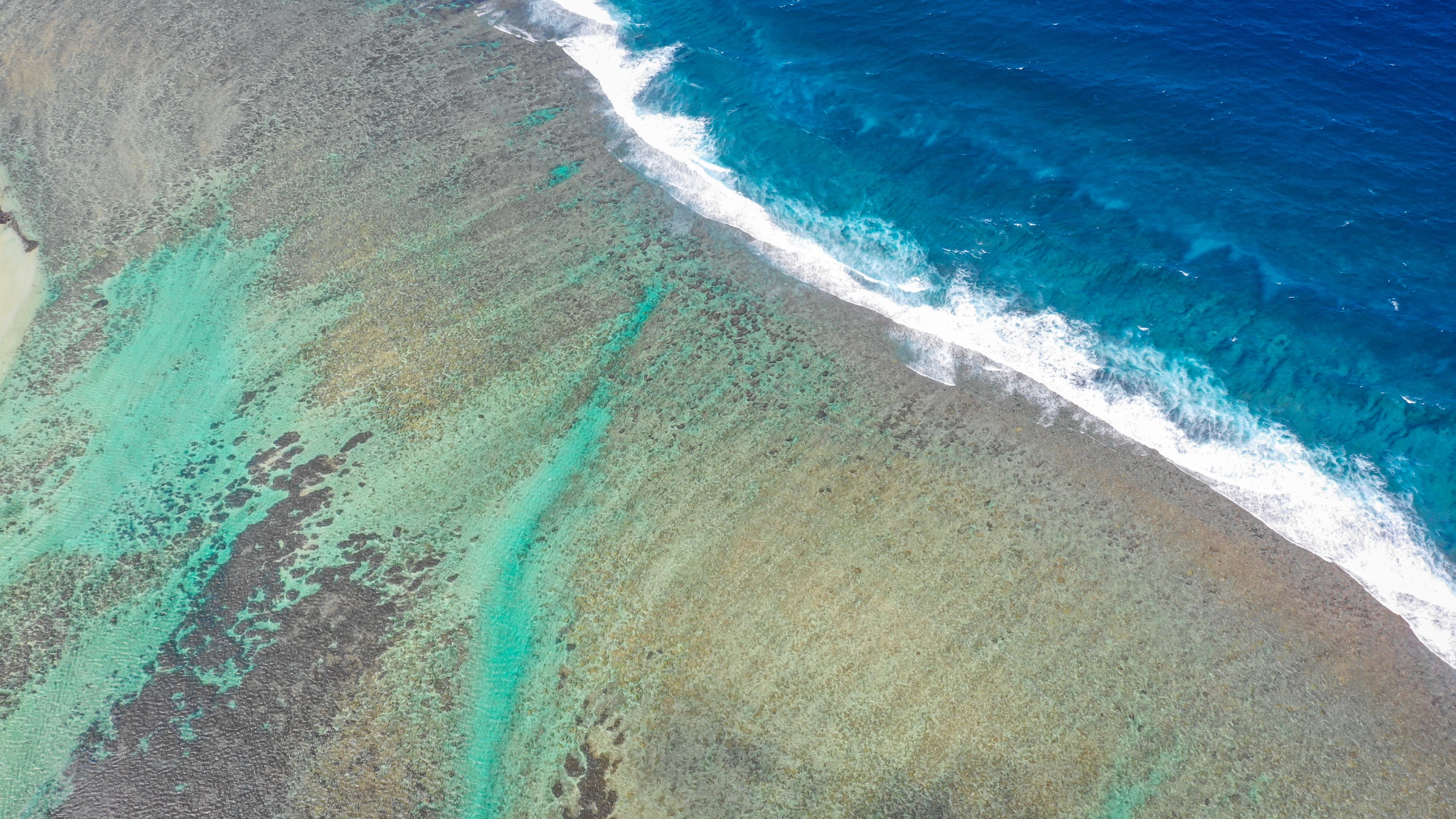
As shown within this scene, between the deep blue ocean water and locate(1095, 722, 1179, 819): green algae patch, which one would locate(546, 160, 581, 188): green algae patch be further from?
locate(1095, 722, 1179, 819): green algae patch

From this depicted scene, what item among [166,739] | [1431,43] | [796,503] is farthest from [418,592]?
[1431,43]

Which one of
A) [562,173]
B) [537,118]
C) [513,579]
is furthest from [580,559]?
[537,118]

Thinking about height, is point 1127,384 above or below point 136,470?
below

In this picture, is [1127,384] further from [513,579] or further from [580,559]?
[513,579]

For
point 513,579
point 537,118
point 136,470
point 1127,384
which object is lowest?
point 1127,384

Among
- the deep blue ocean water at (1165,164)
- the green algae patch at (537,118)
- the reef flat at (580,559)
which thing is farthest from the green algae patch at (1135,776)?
the green algae patch at (537,118)

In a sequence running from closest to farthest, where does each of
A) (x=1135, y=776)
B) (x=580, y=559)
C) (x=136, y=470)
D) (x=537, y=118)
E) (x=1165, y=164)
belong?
(x=1135, y=776), (x=580, y=559), (x=136, y=470), (x=1165, y=164), (x=537, y=118)

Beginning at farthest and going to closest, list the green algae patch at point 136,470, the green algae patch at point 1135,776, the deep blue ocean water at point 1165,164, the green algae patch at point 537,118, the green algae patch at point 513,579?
the green algae patch at point 537,118 → the deep blue ocean water at point 1165,164 → the green algae patch at point 136,470 → the green algae patch at point 513,579 → the green algae patch at point 1135,776

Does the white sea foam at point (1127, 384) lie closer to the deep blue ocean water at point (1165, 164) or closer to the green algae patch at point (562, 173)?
the deep blue ocean water at point (1165, 164)
